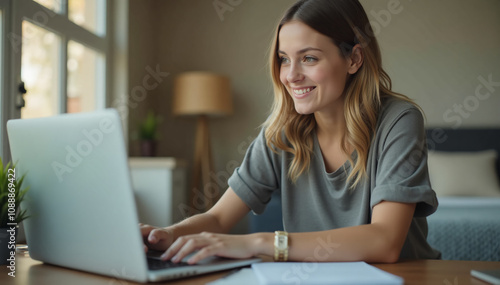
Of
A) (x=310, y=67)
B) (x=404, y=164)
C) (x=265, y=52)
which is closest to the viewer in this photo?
(x=404, y=164)

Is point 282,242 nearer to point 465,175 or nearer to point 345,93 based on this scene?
point 345,93

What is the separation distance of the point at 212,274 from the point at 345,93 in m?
0.76

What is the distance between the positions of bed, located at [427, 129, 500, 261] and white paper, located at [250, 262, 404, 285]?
1013 mm

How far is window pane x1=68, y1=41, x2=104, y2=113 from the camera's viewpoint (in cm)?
296

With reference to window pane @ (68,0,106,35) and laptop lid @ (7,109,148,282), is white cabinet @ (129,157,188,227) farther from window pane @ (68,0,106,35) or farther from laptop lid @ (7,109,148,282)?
laptop lid @ (7,109,148,282)

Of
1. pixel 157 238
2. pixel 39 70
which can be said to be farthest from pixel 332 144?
pixel 39 70

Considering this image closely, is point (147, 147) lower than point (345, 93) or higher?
lower

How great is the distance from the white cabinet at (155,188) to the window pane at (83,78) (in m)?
0.54

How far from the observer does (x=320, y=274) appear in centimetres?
72

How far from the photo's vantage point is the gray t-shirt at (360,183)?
1.03m

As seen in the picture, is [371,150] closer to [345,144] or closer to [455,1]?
[345,144]

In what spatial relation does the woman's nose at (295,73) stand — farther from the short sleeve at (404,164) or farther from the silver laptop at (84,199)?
the silver laptop at (84,199)

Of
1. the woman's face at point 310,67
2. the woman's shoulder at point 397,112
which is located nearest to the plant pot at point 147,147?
the woman's face at point 310,67

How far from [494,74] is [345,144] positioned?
3593 mm
